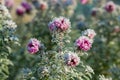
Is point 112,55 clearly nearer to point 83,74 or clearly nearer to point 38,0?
point 38,0

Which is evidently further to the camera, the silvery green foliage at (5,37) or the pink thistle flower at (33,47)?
the silvery green foliage at (5,37)

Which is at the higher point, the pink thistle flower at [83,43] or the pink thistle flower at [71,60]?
the pink thistle flower at [83,43]

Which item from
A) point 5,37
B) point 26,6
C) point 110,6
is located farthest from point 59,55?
point 26,6

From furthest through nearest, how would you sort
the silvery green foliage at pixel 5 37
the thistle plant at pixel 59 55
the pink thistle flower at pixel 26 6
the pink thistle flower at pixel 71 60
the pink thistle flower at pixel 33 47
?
the pink thistle flower at pixel 26 6
the silvery green foliage at pixel 5 37
the pink thistle flower at pixel 33 47
the thistle plant at pixel 59 55
the pink thistle flower at pixel 71 60

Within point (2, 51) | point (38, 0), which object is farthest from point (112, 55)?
point (2, 51)

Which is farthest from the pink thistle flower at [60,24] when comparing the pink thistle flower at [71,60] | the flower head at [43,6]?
the flower head at [43,6]

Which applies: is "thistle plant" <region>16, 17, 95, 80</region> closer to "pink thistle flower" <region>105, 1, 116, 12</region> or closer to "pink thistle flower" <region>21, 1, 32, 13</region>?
"pink thistle flower" <region>105, 1, 116, 12</region>

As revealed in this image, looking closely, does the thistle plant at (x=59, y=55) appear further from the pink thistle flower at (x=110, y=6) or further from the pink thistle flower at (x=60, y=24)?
the pink thistle flower at (x=110, y=6)

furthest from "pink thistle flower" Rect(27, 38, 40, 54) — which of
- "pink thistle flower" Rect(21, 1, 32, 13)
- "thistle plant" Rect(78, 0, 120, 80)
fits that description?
"pink thistle flower" Rect(21, 1, 32, 13)
